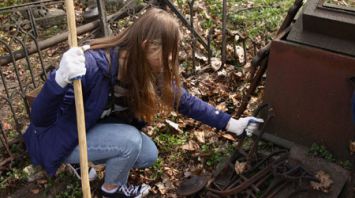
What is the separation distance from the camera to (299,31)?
8.54 ft

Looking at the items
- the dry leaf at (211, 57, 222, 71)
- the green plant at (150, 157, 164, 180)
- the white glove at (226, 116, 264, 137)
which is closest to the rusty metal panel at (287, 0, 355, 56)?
the white glove at (226, 116, 264, 137)

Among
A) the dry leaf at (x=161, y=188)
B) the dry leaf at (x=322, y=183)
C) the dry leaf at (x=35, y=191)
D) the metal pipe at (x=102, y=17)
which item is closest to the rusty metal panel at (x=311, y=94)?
the dry leaf at (x=322, y=183)

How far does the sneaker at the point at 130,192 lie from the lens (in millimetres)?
2760

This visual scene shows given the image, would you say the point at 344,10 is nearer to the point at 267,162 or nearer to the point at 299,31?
the point at 299,31

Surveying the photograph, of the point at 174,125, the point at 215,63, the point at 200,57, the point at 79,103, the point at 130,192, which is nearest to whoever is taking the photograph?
the point at 79,103

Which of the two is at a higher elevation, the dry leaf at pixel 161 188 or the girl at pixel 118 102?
the girl at pixel 118 102

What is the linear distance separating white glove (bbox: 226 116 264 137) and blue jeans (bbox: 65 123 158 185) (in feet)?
2.11

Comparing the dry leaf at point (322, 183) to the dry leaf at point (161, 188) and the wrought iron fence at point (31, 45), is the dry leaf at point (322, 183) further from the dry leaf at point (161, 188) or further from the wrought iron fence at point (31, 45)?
the wrought iron fence at point (31, 45)

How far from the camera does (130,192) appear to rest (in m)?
2.85

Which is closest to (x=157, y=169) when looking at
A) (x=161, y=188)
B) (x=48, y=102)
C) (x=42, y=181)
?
(x=161, y=188)

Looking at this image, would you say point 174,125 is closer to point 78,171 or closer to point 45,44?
point 78,171

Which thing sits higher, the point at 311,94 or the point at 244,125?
the point at 311,94

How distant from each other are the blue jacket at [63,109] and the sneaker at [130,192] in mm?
451

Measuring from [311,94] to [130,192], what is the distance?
1447mm
